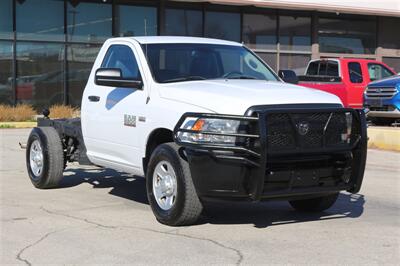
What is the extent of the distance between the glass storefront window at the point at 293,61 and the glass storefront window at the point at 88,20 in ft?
25.2

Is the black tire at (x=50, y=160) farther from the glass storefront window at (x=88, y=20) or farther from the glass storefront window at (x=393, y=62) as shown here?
the glass storefront window at (x=393, y=62)

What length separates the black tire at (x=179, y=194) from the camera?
5.95 m

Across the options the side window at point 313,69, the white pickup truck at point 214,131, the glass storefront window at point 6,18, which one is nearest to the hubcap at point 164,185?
the white pickup truck at point 214,131

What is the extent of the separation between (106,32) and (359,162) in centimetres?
1878

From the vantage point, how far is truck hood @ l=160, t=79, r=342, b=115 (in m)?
5.75

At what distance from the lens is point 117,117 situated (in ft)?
23.6

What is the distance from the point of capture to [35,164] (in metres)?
8.81

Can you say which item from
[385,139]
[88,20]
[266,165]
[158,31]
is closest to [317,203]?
[266,165]

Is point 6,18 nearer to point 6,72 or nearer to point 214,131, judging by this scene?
point 6,72

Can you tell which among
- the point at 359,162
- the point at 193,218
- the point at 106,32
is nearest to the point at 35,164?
the point at 193,218

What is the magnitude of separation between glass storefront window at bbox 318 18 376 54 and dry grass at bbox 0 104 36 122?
1327 cm

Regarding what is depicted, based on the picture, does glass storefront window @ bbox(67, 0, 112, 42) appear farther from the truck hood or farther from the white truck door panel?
the truck hood

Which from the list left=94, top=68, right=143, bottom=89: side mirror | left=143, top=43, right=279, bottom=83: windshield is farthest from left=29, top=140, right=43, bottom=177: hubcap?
left=143, top=43, right=279, bottom=83: windshield

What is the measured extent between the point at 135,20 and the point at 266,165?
63.6 feet
